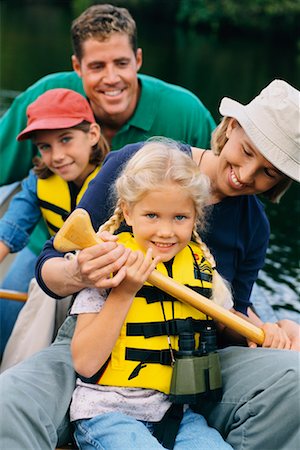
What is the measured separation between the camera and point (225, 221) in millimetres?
2537

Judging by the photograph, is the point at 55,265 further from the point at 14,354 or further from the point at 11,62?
the point at 11,62

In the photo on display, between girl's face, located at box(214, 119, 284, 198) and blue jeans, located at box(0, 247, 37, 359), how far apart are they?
1.57 m

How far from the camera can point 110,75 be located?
11.7ft

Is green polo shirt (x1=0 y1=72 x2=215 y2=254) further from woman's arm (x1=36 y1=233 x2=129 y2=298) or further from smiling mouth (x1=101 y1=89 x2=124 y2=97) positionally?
woman's arm (x1=36 y1=233 x2=129 y2=298)

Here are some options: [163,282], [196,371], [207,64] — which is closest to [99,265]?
[163,282]

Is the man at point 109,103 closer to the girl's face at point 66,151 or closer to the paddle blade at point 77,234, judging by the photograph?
the girl's face at point 66,151

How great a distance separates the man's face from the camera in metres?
3.55

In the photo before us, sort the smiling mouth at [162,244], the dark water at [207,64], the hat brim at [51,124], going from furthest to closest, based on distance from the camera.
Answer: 1. the dark water at [207,64]
2. the hat brim at [51,124]
3. the smiling mouth at [162,244]

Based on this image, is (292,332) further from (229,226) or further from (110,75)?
(110,75)

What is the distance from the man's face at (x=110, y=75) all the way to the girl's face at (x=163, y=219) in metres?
1.51

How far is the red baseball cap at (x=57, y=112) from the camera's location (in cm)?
315

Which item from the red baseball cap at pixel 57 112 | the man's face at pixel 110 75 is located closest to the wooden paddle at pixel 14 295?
the red baseball cap at pixel 57 112

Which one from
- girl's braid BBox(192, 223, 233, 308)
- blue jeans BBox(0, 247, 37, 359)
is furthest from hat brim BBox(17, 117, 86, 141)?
girl's braid BBox(192, 223, 233, 308)

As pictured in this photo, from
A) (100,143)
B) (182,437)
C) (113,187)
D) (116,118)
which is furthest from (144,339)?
(116,118)
